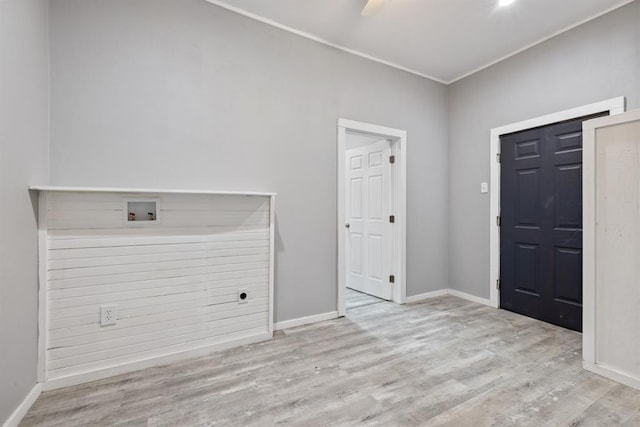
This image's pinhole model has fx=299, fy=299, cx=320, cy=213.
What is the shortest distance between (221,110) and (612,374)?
11.4 ft

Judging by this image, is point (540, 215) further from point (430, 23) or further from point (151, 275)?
point (151, 275)

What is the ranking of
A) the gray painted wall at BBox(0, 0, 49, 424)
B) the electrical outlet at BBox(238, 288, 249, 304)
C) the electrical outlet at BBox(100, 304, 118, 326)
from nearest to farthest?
1. the gray painted wall at BBox(0, 0, 49, 424)
2. the electrical outlet at BBox(100, 304, 118, 326)
3. the electrical outlet at BBox(238, 288, 249, 304)

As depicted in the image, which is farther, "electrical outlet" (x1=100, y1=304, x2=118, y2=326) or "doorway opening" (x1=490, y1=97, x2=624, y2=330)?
"doorway opening" (x1=490, y1=97, x2=624, y2=330)

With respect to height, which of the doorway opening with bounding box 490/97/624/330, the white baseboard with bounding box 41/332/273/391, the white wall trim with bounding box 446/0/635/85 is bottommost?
the white baseboard with bounding box 41/332/273/391

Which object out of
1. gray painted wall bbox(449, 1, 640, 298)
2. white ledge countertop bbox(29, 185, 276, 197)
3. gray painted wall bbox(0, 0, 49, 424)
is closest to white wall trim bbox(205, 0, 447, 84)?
gray painted wall bbox(449, 1, 640, 298)

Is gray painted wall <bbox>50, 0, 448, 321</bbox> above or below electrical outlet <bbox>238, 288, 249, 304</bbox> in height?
above

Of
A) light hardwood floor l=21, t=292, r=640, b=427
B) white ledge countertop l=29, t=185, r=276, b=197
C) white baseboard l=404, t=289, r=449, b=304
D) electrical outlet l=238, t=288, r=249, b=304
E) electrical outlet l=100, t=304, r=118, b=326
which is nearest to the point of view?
light hardwood floor l=21, t=292, r=640, b=427

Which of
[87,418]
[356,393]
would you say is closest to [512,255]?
[356,393]

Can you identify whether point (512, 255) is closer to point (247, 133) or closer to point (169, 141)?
point (247, 133)

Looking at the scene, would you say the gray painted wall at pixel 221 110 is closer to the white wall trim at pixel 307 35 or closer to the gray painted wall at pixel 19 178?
the white wall trim at pixel 307 35

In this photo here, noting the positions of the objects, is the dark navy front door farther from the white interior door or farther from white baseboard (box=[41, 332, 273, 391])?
white baseboard (box=[41, 332, 273, 391])

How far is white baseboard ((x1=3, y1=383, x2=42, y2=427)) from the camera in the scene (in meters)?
1.52

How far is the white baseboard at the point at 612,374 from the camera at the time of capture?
6.29 feet

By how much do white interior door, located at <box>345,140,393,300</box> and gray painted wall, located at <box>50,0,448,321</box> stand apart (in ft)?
1.01
